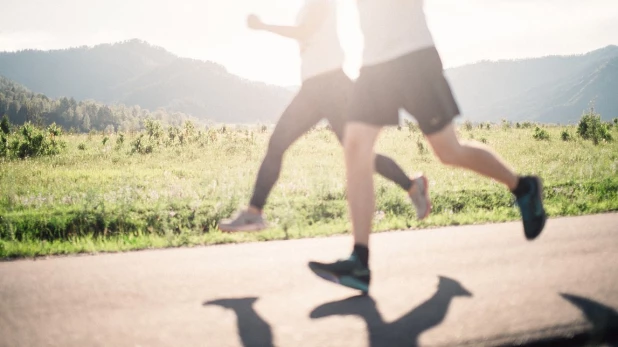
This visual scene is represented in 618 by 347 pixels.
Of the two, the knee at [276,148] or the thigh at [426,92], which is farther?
the knee at [276,148]

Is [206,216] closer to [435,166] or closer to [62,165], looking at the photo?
[435,166]

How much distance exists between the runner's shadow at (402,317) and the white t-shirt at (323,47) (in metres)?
1.77

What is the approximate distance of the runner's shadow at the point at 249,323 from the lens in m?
2.11

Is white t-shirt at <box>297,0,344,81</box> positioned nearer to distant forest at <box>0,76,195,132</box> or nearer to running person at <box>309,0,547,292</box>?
running person at <box>309,0,547,292</box>

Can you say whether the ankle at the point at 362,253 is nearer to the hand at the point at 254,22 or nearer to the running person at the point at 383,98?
the running person at the point at 383,98

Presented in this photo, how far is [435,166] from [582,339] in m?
13.2

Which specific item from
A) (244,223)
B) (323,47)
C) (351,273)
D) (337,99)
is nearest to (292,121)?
(337,99)

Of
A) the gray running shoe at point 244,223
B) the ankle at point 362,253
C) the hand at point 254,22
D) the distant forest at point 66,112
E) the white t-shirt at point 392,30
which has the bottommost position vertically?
the ankle at point 362,253

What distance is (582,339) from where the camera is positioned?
2082 mm

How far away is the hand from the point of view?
12.4 feet

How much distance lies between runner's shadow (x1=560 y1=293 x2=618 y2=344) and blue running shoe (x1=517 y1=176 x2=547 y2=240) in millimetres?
654

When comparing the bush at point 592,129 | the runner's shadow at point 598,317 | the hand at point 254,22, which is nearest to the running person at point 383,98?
the runner's shadow at point 598,317

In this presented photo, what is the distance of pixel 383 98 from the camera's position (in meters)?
2.72

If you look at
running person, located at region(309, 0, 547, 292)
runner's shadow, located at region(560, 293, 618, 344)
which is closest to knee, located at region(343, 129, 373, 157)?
running person, located at region(309, 0, 547, 292)
